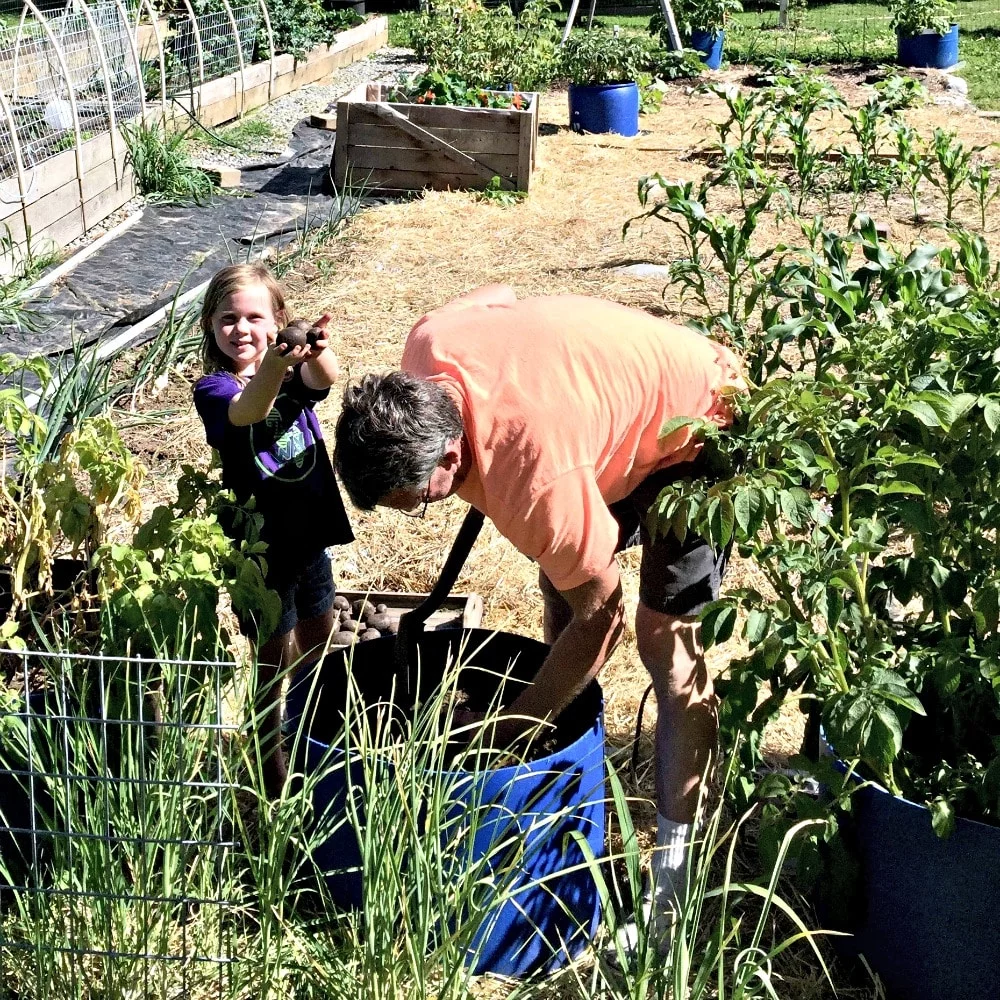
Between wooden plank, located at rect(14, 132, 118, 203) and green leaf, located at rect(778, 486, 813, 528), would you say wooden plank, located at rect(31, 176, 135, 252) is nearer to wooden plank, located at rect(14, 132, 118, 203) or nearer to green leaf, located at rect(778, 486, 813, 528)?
wooden plank, located at rect(14, 132, 118, 203)

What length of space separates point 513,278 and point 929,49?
8.20 meters

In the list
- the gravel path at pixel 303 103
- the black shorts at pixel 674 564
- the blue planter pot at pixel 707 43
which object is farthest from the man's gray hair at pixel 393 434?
the blue planter pot at pixel 707 43

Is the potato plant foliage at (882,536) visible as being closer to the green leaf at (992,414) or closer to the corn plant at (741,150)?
the green leaf at (992,414)

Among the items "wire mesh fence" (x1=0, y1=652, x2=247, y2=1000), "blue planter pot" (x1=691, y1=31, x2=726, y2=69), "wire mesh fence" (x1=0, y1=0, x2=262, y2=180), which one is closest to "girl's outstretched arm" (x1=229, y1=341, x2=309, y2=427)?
"wire mesh fence" (x1=0, y1=652, x2=247, y2=1000)

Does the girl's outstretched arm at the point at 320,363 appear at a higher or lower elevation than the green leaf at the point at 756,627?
higher

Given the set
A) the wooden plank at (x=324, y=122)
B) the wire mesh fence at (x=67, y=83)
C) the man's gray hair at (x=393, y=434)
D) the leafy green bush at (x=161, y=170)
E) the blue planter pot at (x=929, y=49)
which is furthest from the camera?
the blue planter pot at (x=929, y=49)

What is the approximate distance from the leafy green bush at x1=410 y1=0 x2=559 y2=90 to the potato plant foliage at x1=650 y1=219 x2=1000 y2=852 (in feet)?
23.9

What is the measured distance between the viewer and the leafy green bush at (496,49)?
30.0 ft

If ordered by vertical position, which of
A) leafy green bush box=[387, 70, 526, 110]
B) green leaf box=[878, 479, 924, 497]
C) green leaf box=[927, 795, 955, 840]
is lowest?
green leaf box=[927, 795, 955, 840]

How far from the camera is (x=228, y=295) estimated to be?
8.14ft

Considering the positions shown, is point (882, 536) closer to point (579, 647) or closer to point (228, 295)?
point (579, 647)

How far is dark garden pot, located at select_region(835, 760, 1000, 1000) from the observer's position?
187 cm

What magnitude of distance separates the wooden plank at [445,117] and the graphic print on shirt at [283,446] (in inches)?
202

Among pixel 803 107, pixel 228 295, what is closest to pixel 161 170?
pixel 803 107
